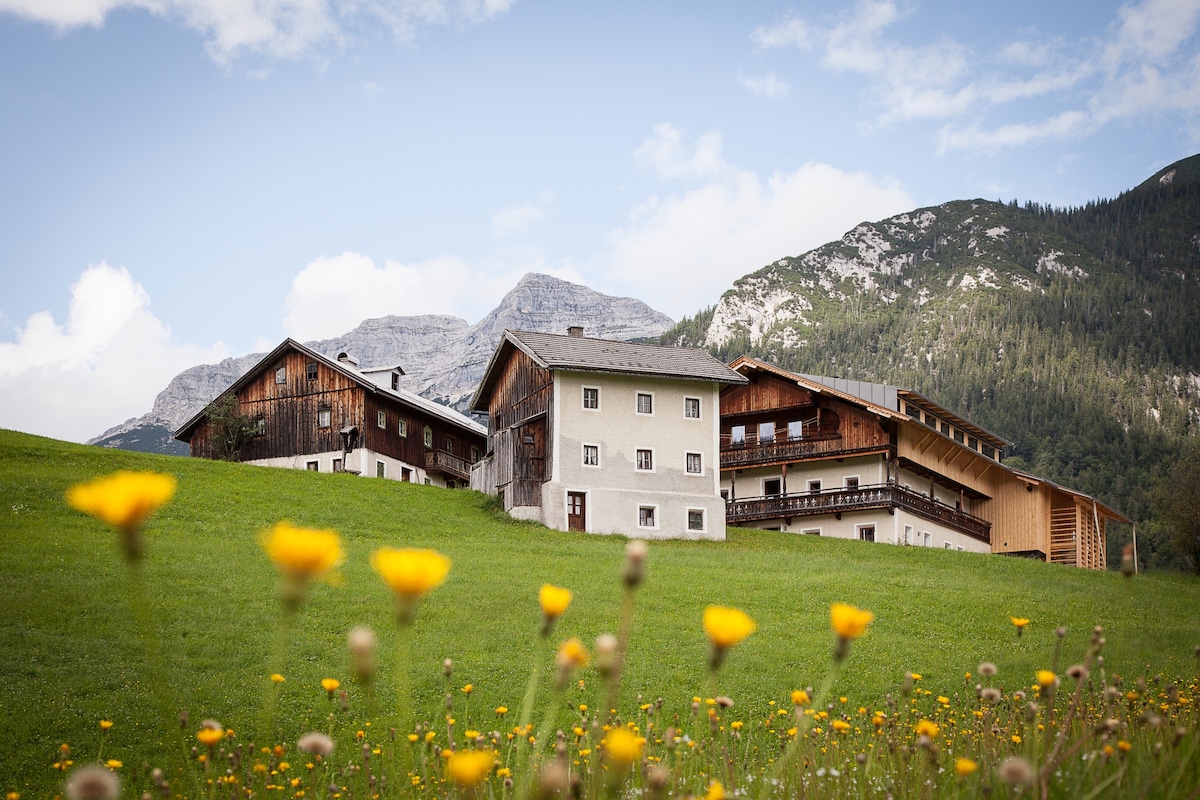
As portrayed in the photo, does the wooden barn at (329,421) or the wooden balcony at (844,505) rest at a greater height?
the wooden barn at (329,421)

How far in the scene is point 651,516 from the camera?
142 feet

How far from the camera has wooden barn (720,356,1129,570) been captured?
168ft

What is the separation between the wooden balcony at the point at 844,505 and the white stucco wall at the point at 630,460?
8.72m

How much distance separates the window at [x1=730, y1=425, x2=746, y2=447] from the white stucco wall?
36.9ft

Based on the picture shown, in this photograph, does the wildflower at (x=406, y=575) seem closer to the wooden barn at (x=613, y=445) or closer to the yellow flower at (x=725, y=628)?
the yellow flower at (x=725, y=628)

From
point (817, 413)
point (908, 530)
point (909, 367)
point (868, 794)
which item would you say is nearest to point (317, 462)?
A: point (817, 413)

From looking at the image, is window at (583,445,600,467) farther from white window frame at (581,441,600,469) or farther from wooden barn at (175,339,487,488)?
wooden barn at (175,339,487,488)

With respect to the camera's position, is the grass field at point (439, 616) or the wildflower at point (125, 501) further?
the grass field at point (439, 616)

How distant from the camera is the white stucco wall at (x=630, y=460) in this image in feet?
139

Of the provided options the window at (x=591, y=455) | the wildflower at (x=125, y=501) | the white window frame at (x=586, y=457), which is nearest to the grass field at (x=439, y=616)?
the white window frame at (x=586, y=457)

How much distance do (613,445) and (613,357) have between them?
13.9ft

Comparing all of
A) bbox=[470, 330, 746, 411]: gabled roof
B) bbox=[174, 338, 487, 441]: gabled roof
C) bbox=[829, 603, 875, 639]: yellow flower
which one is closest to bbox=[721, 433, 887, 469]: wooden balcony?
bbox=[470, 330, 746, 411]: gabled roof

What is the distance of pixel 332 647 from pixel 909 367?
630 feet

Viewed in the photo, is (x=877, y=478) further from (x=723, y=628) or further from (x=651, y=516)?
(x=723, y=628)
